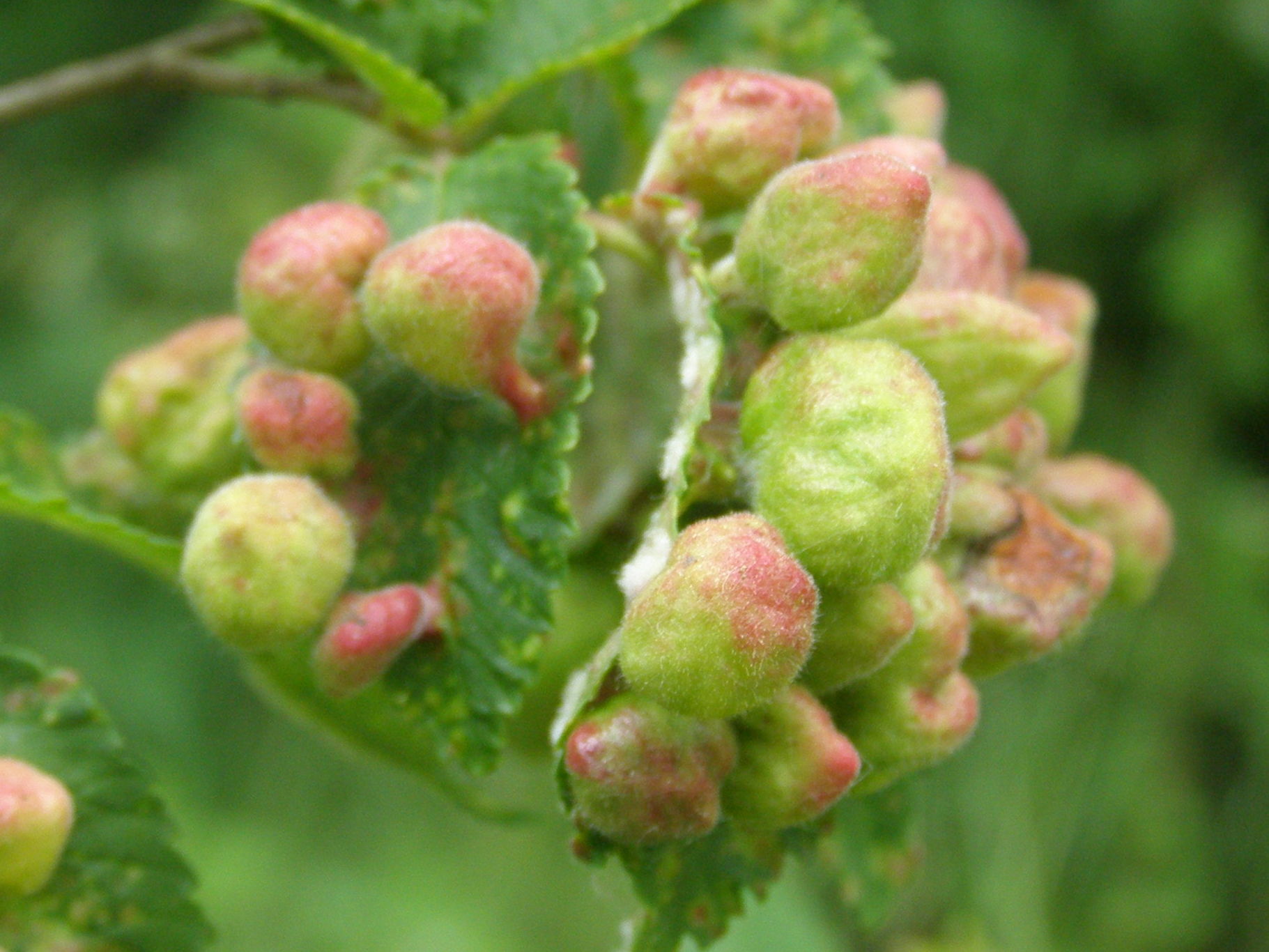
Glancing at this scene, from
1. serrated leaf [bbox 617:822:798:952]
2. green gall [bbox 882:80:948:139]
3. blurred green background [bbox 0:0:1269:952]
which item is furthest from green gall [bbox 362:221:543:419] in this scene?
blurred green background [bbox 0:0:1269:952]

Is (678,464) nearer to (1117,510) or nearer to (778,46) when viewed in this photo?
(1117,510)

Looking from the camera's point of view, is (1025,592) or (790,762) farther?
(1025,592)

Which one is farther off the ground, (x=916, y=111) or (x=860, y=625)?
(x=916, y=111)

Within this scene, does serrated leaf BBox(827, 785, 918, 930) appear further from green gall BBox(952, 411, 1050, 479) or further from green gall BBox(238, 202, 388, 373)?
green gall BBox(238, 202, 388, 373)

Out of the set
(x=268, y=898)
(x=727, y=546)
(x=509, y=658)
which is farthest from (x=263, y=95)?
(x=268, y=898)

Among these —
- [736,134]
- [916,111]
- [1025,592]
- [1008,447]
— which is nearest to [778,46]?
[916,111]

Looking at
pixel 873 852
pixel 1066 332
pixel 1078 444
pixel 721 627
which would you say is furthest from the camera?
pixel 1078 444
